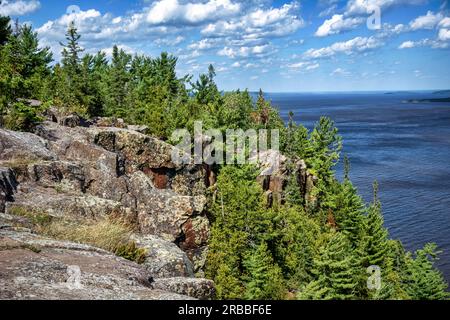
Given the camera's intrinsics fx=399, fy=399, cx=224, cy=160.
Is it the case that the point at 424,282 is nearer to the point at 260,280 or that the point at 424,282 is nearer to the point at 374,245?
the point at 374,245

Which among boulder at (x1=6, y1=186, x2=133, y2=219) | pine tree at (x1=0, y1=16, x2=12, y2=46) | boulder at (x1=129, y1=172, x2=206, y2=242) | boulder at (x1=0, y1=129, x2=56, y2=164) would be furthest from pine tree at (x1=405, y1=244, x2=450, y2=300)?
pine tree at (x1=0, y1=16, x2=12, y2=46)

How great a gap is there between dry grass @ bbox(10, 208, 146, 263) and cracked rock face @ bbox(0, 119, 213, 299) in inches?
21.9

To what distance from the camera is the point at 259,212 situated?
39969mm

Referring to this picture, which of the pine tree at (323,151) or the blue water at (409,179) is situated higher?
the pine tree at (323,151)

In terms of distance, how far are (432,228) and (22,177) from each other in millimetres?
61208

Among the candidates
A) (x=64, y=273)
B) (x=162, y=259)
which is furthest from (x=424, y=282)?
(x=64, y=273)

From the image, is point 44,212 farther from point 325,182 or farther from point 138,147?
point 325,182

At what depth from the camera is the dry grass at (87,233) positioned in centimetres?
1241

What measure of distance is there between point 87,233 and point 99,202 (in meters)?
4.78

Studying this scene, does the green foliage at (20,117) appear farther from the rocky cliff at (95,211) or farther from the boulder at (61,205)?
the boulder at (61,205)

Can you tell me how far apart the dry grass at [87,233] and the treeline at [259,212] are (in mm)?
13944

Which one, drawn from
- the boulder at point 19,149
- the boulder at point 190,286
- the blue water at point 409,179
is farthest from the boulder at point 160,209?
the blue water at point 409,179

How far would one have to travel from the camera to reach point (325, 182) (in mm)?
66562

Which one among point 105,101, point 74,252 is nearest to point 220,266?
point 74,252
